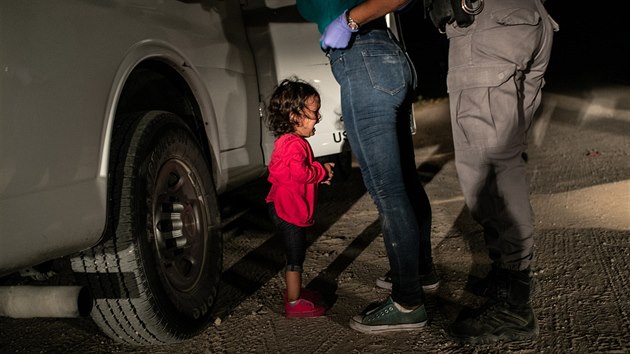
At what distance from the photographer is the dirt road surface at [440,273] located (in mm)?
2316

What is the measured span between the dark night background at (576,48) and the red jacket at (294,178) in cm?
595

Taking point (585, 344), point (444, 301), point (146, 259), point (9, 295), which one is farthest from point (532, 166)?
point (9, 295)

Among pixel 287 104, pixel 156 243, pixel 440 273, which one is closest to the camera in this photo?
pixel 156 243

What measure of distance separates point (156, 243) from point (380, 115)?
40.9 inches

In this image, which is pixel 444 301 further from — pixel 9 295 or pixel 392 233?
pixel 9 295

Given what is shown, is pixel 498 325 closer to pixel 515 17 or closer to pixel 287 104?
pixel 515 17

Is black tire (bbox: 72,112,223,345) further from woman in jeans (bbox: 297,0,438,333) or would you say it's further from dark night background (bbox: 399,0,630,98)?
dark night background (bbox: 399,0,630,98)

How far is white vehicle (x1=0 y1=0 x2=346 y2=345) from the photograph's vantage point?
1.67 meters

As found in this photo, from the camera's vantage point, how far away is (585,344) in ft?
6.93

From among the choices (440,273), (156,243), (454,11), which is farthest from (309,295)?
(454,11)

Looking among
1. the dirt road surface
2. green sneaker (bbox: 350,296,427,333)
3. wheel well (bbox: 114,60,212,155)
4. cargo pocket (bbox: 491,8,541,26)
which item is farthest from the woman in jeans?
wheel well (bbox: 114,60,212,155)

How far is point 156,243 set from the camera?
7.48 ft

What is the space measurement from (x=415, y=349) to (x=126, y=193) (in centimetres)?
128

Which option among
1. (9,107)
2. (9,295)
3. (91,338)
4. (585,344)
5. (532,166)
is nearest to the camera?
(9,107)
